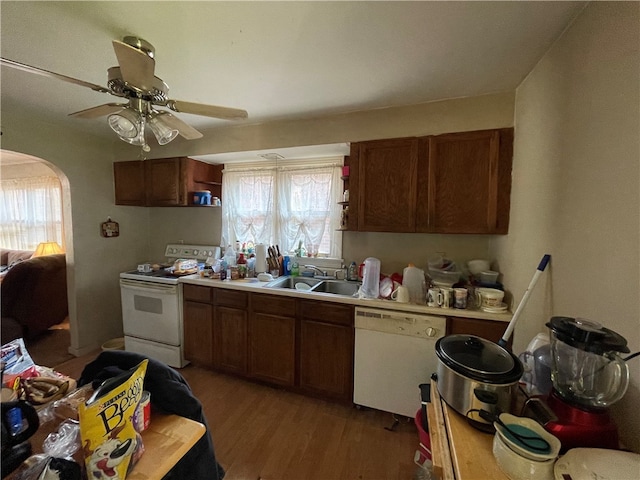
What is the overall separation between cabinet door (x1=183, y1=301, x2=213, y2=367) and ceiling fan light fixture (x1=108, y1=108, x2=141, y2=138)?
5.12ft

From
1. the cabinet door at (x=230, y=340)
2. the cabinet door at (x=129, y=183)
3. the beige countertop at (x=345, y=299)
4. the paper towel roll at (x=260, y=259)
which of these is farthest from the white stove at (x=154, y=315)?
the cabinet door at (x=129, y=183)

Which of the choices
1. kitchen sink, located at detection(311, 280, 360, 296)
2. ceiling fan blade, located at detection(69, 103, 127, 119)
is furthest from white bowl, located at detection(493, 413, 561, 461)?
ceiling fan blade, located at detection(69, 103, 127, 119)

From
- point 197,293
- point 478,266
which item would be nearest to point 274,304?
point 197,293

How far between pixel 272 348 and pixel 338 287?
0.79 meters

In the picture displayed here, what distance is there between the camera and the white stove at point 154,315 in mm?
2463

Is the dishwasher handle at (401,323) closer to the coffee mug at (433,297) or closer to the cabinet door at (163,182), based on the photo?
the coffee mug at (433,297)

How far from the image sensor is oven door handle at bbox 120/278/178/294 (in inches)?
96.4

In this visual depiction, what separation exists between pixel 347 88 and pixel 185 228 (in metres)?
2.58

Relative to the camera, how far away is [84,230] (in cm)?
276

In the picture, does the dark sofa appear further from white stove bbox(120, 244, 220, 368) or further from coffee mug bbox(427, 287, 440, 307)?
coffee mug bbox(427, 287, 440, 307)

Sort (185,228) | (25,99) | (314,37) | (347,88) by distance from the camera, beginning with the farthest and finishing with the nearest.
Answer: (185,228) < (25,99) < (347,88) < (314,37)

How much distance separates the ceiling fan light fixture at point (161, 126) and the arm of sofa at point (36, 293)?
9.14 ft

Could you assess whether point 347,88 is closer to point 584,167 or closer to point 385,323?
point 584,167

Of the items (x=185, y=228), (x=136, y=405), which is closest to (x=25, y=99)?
(x=185, y=228)
